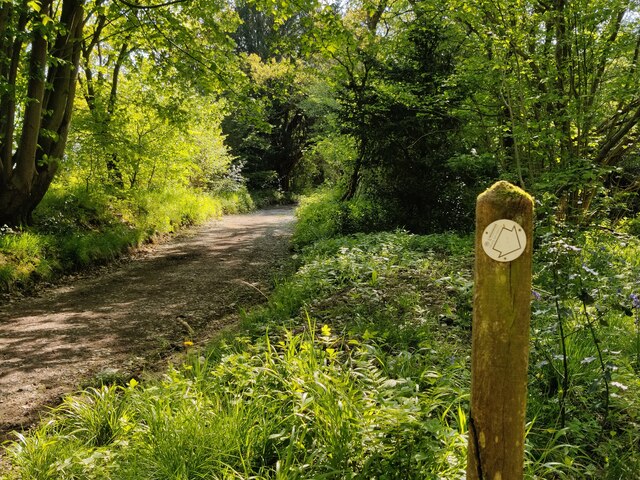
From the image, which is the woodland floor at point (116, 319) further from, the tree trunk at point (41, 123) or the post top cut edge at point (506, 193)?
the post top cut edge at point (506, 193)

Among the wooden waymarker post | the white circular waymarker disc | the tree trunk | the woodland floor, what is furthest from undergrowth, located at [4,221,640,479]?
the tree trunk

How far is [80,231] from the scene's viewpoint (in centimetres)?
961

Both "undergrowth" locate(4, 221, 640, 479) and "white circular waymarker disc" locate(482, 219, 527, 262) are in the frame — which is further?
"undergrowth" locate(4, 221, 640, 479)

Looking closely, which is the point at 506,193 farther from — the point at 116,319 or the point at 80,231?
the point at 80,231

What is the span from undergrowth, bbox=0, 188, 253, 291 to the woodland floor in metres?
0.38

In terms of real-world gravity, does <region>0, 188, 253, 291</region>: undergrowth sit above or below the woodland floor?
above

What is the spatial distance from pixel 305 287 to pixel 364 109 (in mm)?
6109

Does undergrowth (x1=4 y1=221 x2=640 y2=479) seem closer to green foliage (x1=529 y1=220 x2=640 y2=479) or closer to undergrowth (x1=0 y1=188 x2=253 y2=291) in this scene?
green foliage (x1=529 y1=220 x2=640 y2=479)

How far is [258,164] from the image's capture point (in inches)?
1226

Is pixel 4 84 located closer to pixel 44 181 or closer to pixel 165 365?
pixel 44 181

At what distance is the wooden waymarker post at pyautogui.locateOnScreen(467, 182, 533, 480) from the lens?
5.27 feet

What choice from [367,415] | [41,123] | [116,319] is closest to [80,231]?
[41,123]

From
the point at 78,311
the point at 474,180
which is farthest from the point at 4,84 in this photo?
the point at 474,180

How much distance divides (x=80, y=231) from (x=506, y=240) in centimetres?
997
